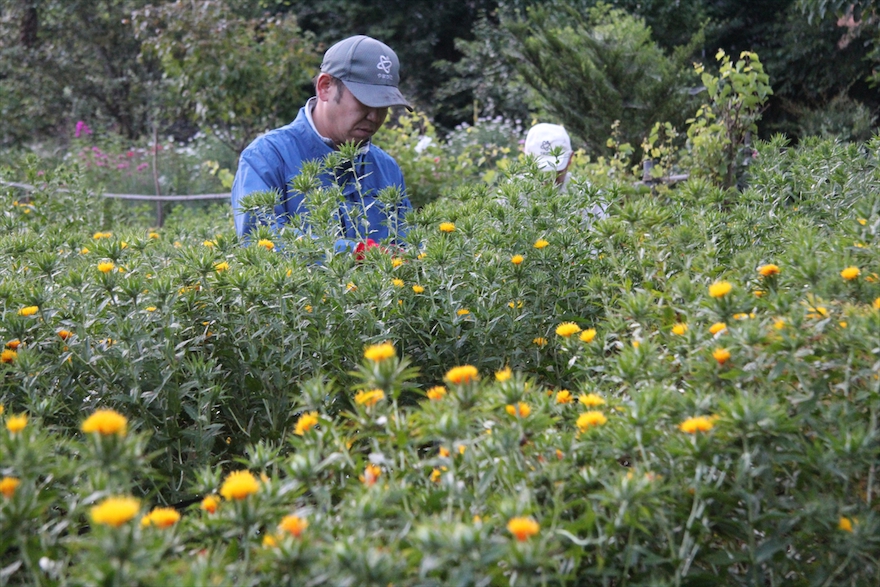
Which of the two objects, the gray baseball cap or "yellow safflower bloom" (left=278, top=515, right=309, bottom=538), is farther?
the gray baseball cap

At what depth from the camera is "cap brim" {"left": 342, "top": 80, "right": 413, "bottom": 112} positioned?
3.28 metres

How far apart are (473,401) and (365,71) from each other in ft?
7.61

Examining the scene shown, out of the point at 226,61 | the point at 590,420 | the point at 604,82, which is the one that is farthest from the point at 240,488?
the point at 226,61

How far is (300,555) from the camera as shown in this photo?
3.55ft

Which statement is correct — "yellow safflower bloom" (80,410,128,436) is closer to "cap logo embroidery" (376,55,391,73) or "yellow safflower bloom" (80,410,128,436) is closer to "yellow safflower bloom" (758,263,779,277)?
"yellow safflower bloom" (758,263,779,277)

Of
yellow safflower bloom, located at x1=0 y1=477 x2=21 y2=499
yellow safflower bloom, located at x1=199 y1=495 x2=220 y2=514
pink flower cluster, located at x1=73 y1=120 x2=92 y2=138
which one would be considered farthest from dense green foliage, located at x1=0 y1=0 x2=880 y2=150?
yellow safflower bloom, located at x1=0 y1=477 x2=21 y2=499

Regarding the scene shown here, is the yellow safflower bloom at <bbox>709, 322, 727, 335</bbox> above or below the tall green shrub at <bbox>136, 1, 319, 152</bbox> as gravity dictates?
below

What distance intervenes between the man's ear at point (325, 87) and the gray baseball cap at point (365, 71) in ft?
0.16

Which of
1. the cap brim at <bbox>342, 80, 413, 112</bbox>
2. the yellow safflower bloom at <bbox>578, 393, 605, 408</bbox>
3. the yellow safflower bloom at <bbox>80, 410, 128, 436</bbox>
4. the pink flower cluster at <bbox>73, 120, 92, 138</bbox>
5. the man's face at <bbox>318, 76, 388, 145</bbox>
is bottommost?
the pink flower cluster at <bbox>73, 120, 92, 138</bbox>

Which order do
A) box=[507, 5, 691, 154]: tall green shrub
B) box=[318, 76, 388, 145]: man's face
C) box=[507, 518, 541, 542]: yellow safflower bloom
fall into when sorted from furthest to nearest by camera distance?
box=[507, 5, 691, 154]: tall green shrub
box=[318, 76, 388, 145]: man's face
box=[507, 518, 541, 542]: yellow safflower bloom

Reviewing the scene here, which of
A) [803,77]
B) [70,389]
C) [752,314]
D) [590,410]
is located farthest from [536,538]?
[803,77]

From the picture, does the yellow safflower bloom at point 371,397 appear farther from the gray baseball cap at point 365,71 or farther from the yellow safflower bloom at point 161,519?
the gray baseball cap at point 365,71

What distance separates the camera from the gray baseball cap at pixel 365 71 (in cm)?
331

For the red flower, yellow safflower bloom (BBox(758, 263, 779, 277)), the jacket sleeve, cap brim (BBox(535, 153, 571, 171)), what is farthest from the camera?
the jacket sleeve
